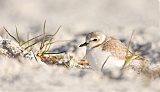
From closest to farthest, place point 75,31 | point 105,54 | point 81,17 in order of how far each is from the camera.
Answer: point 105,54, point 75,31, point 81,17

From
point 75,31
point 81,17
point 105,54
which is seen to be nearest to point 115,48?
point 105,54

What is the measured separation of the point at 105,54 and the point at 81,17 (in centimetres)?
815

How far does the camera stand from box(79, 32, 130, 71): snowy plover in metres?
5.58

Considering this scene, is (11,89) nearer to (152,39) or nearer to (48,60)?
(48,60)

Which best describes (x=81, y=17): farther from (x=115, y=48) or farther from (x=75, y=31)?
(x=115, y=48)

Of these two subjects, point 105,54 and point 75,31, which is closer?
point 105,54

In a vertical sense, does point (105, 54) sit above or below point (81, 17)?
below

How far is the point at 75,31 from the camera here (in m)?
10.5

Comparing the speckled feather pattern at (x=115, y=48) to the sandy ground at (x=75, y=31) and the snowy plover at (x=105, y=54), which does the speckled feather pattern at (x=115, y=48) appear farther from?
the sandy ground at (x=75, y=31)

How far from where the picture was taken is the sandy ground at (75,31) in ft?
14.2

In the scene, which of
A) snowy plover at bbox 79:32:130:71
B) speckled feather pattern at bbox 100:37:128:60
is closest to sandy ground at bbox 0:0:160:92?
snowy plover at bbox 79:32:130:71

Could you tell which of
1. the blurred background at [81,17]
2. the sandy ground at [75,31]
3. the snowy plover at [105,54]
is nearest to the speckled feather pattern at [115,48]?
the snowy plover at [105,54]

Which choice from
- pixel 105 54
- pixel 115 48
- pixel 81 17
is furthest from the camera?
pixel 81 17

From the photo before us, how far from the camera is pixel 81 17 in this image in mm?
13750
